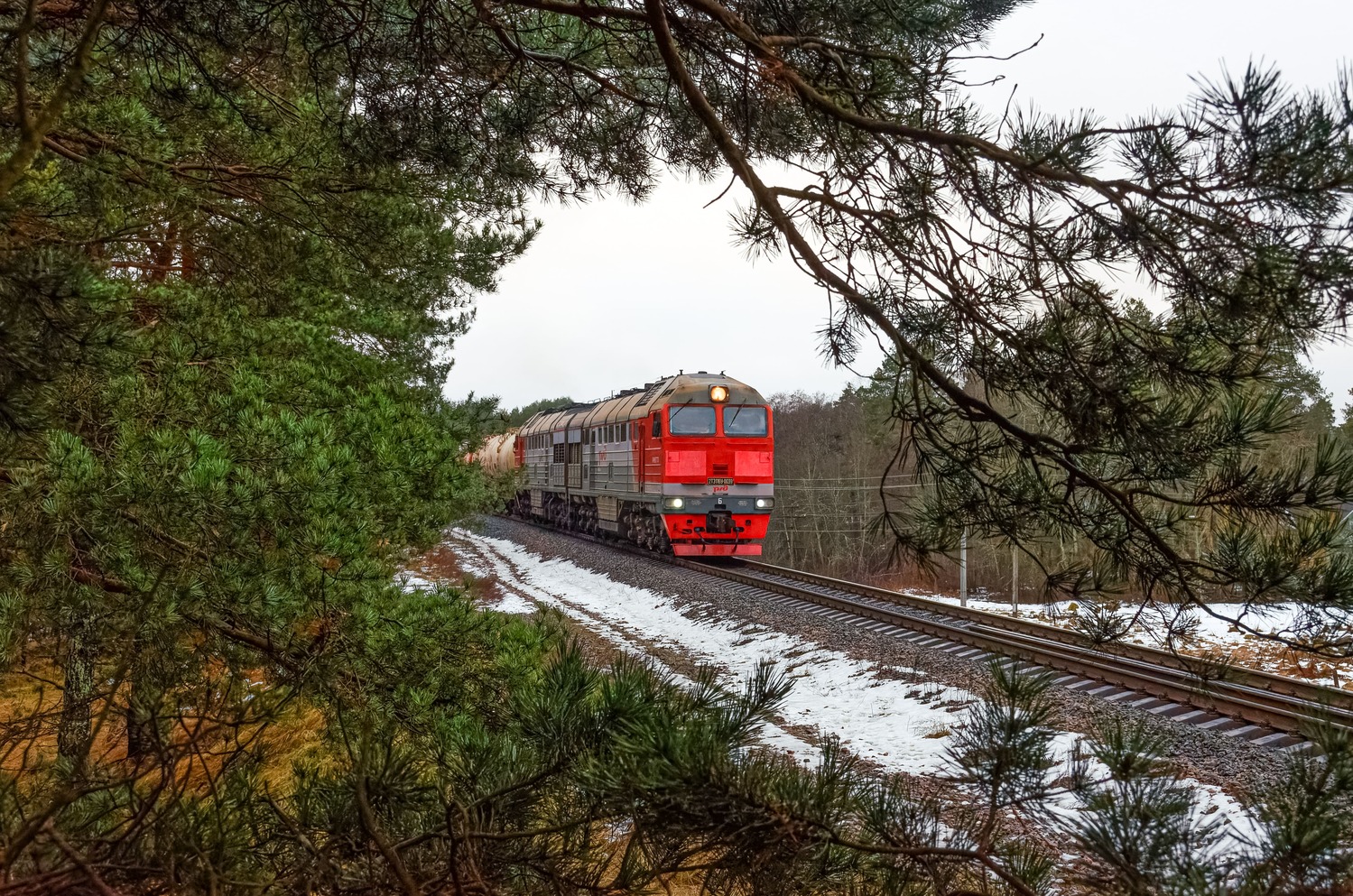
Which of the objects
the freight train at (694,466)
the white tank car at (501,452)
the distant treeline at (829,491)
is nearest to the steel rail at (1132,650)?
the freight train at (694,466)

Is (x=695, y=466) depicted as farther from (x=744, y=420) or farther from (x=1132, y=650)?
(x=1132, y=650)

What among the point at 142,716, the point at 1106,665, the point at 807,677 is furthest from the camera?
the point at 807,677

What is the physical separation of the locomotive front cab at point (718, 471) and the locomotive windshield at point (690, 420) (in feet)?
0.05

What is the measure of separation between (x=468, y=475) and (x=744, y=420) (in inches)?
→ 458

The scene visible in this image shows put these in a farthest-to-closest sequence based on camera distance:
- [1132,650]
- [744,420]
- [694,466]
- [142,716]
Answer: [744,420] → [694,466] → [1132,650] → [142,716]

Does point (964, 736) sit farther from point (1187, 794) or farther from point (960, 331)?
point (960, 331)

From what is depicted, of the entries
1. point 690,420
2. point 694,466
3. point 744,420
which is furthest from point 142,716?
point 744,420

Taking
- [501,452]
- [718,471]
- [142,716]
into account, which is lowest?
[142,716]

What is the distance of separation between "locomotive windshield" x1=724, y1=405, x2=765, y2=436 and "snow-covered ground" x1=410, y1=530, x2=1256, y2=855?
3.52 m

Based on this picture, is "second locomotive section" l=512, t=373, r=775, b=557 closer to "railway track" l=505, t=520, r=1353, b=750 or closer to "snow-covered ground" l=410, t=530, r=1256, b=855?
"snow-covered ground" l=410, t=530, r=1256, b=855

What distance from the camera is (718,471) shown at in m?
16.1

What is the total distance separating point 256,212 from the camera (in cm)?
543

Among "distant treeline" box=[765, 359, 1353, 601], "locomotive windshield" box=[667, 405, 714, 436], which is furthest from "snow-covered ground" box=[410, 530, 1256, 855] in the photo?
"distant treeline" box=[765, 359, 1353, 601]

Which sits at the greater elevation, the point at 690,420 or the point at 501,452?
the point at 690,420
